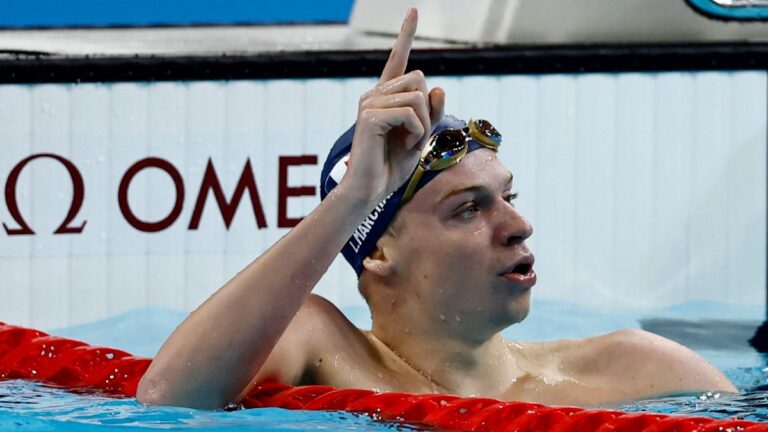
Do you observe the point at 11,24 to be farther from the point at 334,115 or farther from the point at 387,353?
the point at 387,353

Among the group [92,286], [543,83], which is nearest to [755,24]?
[543,83]

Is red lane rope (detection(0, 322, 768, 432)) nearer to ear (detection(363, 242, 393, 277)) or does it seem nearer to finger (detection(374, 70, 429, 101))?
ear (detection(363, 242, 393, 277))

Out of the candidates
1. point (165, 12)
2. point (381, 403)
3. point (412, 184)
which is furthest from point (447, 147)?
point (165, 12)

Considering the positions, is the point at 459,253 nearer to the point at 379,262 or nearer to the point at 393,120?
the point at 379,262

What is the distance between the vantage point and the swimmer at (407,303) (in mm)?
2006

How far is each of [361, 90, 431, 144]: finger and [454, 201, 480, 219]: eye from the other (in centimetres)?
41

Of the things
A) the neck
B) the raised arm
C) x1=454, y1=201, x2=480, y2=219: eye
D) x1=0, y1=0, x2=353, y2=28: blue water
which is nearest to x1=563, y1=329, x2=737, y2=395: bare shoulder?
the neck

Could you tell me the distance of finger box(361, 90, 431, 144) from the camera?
1958 mm

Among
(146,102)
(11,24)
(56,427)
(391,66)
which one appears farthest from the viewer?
(11,24)

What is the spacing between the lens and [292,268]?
2.01 m

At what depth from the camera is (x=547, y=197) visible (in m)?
4.36

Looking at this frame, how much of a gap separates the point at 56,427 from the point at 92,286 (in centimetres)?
221

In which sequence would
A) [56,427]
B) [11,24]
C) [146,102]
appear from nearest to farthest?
[56,427], [146,102], [11,24]

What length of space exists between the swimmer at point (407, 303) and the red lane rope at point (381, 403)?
0.08 meters
